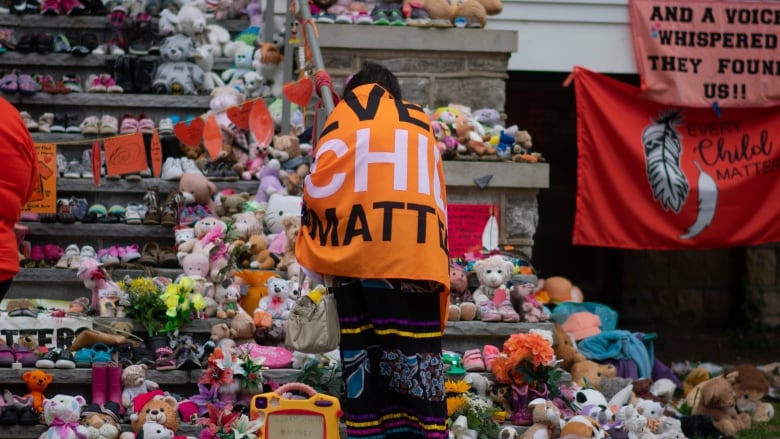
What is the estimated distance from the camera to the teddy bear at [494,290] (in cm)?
758

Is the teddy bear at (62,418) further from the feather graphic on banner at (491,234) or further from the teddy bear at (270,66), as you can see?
the teddy bear at (270,66)

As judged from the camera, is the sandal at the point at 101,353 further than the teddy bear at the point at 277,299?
No

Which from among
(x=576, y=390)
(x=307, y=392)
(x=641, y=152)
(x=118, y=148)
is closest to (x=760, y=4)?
(x=641, y=152)

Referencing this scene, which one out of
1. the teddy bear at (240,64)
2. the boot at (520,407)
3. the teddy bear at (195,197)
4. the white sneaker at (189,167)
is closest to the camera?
the boot at (520,407)

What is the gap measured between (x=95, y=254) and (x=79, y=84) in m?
2.02

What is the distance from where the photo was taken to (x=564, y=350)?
26.3 ft

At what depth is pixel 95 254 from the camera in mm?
8094

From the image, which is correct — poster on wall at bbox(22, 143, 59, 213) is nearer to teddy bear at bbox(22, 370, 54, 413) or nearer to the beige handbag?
teddy bear at bbox(22, 370, 54, 413)

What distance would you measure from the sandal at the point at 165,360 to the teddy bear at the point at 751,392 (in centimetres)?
338

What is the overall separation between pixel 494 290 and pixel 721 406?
4.85ft

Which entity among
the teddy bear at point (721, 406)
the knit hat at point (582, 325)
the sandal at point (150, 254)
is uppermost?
the sandal at point (150, 254)

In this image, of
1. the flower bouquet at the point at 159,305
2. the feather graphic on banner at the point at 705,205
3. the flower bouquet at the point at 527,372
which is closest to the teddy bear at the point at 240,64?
the flower bouquet at the point at 159,305

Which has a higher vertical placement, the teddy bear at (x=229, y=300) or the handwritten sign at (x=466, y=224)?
the handwritten sign at (x=466, y=224)

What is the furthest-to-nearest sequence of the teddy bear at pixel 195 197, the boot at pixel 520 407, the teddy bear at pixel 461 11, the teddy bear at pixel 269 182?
the teddy bear at pixel 461 11 → the teddy bear at pixel 269 182 → the teddy bear at pixel 195 197 → the boot at pixel 520 407
